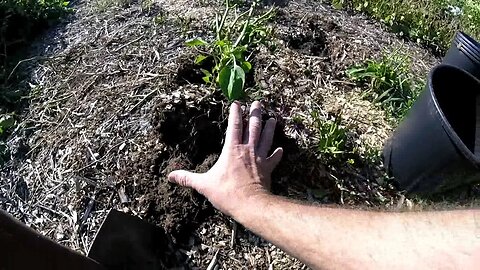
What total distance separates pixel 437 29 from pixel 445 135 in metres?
1.54

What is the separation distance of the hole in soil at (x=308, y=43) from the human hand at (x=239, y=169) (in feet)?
2.38

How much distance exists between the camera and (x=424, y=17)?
3.80 m

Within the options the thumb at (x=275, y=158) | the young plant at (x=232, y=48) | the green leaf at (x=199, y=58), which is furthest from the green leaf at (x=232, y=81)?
the thumb at (x=275, y=158)

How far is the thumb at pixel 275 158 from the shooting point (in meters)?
2.23

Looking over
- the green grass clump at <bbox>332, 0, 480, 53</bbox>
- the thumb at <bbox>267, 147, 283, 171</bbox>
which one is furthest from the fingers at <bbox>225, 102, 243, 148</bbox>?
the green grass clump at <bbox>332, 0, 480, 53</bbox>

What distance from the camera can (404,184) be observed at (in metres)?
2.59

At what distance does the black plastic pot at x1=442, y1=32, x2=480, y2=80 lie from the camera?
2.99m

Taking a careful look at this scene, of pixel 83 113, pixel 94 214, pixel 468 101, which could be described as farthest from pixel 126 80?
pixel 468 101

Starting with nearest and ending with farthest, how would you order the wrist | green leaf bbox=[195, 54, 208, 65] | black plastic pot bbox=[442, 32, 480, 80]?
the wrist
green leaf bbox=[195, 54, 208, 65]
black plastic pot bbox=[442, 32, 480, 80]

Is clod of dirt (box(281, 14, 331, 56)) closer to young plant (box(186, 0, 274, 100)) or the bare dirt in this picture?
the bare dirt

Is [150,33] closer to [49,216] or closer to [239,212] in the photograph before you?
[49,216]

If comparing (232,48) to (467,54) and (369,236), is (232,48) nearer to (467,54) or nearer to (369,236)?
(467,54)

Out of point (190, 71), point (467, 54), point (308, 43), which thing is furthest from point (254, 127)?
point (467, 54)

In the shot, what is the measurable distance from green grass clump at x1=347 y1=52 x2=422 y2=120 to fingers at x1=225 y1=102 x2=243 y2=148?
0.83 metres
